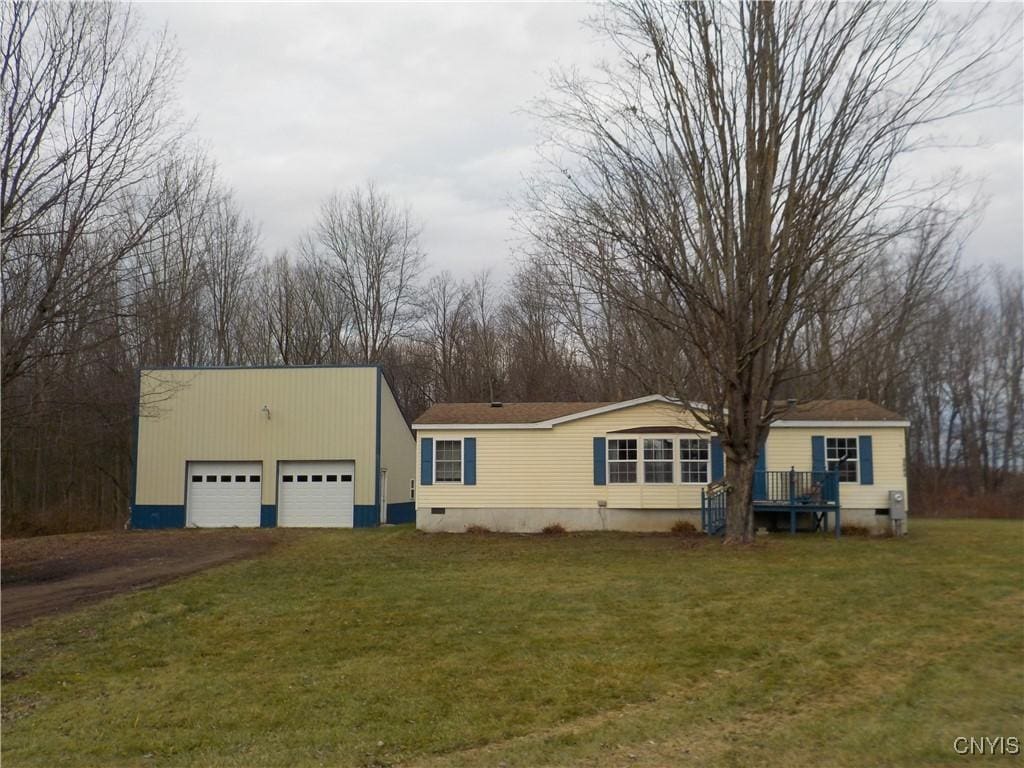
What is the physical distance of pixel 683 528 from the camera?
20.8 metres

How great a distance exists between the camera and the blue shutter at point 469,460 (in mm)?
21953

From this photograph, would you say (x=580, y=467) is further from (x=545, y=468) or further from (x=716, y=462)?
(x=716, y=462)

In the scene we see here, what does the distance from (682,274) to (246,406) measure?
15107 mm

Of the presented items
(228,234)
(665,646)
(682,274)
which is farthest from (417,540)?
(228,234)

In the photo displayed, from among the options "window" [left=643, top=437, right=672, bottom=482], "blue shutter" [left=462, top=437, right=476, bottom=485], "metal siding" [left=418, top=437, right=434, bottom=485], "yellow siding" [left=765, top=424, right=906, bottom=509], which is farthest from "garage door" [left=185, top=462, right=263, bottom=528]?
"yellow siding" [left=765, top=424, right=906, bottom=509]

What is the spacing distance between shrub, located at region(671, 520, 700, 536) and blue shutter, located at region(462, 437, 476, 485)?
5.14 m

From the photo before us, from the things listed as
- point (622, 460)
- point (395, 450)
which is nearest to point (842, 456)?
point (622, 460)

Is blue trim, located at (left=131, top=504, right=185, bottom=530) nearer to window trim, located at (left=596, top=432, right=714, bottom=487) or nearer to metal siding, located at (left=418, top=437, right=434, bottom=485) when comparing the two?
metal siding, located at (left=418, top=437, right=434, bottom=485)

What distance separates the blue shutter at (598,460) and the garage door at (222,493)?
10.7 meters

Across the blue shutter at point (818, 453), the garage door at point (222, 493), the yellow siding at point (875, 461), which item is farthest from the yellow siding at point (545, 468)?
the garage door at point (222, 493)

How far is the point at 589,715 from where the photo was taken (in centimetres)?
648

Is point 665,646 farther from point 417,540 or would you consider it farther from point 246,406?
point 246,406

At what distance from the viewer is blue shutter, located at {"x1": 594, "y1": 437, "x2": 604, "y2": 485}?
21.5 meters

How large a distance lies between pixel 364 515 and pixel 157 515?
6.27 m
